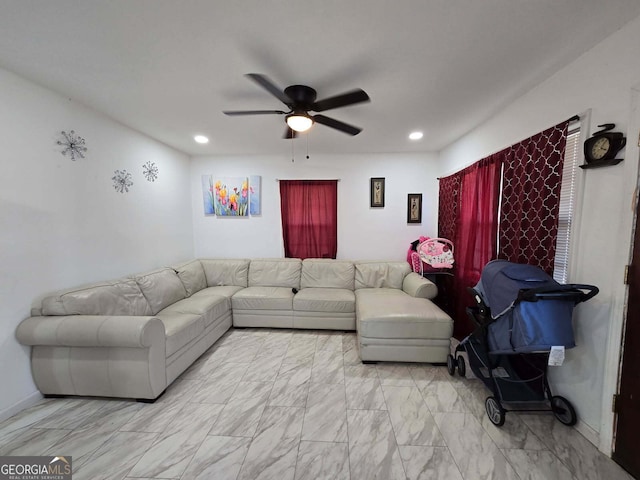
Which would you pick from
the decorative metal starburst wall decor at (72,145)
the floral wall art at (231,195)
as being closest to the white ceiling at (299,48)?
the decorative metal starburst wall decor at (72,145)

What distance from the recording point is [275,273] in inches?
140

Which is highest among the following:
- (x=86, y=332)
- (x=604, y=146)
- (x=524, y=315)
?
(x=604, y=146)

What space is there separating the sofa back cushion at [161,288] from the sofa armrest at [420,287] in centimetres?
299

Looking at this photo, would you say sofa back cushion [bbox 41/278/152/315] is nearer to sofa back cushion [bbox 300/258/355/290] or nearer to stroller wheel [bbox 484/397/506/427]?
sofa back cushion [bbox 300/258/355/290]

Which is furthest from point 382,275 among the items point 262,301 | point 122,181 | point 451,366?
point 122,181

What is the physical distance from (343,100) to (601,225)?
6.08 feet

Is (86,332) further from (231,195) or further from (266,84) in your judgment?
(231,195)

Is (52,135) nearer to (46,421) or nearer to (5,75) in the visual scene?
(5,75)

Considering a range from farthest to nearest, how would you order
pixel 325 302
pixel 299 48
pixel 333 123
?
pixel 325 302, pixel 333 123, pixel 299 48

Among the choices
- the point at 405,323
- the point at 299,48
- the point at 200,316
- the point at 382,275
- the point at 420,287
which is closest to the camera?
the point at 299,48

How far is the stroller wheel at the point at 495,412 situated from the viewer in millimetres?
1574

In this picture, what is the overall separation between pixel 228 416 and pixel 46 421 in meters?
1.31

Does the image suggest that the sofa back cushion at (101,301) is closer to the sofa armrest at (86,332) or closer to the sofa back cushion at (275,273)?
the sofa armrest at (86,332)
